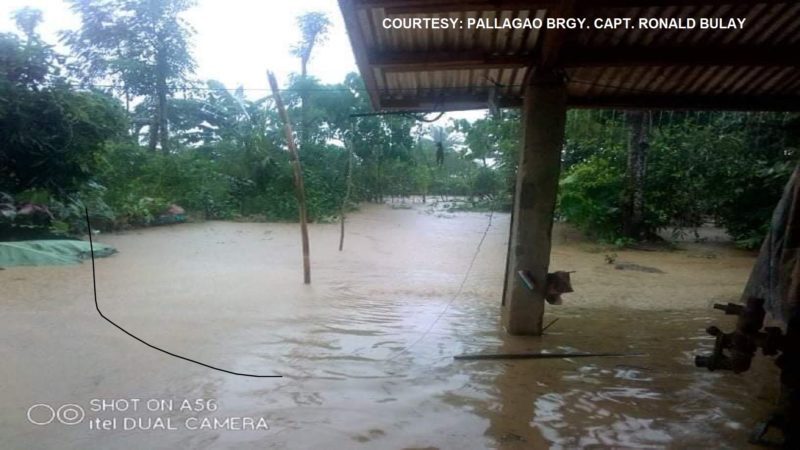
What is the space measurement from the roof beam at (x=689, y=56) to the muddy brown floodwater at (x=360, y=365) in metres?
2.55

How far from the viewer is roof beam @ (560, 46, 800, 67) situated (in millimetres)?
4207

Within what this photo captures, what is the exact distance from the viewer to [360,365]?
4.31 metres

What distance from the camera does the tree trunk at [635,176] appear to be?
11992 mm

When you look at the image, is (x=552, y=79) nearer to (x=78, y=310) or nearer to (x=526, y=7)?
(x=526, y=7)

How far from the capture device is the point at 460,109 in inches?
221

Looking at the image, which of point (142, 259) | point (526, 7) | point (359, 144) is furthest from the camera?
point (359, 144)

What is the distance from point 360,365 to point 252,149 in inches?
637

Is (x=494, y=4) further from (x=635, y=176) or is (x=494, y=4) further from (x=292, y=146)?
(x=635, y=176)

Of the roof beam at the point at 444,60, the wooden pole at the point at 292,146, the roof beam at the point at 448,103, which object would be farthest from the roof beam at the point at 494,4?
the wooden pole at the point at 292,146

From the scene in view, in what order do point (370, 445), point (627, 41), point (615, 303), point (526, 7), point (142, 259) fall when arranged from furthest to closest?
1. point (142, 259)
2. point (615, 303)
3. point (627, 41)
4. point (526, 7)
5. point (370, 445)

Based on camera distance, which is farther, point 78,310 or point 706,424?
point 78,310

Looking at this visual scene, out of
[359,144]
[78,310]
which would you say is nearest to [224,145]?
[359,144]

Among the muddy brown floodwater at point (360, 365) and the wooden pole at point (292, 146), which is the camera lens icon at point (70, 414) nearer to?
the muddy brown floodwater at point (360, 365)

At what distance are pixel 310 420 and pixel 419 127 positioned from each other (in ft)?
76.8
